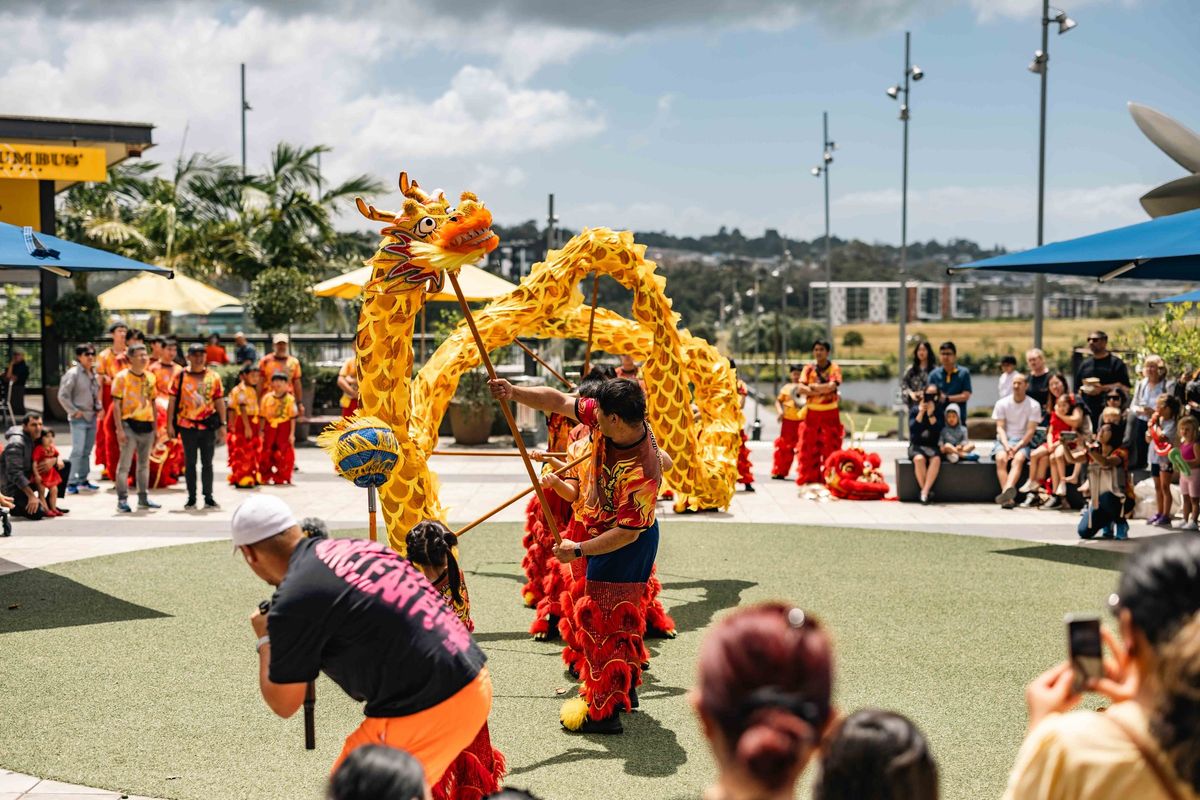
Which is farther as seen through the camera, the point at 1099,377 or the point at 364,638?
the point at 1099,377

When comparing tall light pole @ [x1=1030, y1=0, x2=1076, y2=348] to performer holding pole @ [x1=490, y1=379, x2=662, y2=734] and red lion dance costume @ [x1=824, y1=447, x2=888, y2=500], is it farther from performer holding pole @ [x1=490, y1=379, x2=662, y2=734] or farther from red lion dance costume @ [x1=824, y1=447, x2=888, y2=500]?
performer holding pole @ [x1=490, y1=379, x2=662, y2=734]

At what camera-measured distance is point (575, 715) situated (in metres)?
5.84

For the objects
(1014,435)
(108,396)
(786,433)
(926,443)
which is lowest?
(786,433)

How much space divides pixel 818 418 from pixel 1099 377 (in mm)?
3231

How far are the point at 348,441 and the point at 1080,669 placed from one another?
12.3 feet

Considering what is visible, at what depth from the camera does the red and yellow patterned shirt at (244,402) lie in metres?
14.5

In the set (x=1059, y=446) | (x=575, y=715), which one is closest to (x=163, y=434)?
(x=575, y=715)

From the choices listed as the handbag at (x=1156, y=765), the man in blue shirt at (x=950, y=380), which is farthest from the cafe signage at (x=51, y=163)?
the handbag at (x=1156, y=765)

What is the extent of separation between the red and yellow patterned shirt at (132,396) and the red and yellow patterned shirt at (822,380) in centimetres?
747

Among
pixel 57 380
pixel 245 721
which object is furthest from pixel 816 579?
pixel 57 380

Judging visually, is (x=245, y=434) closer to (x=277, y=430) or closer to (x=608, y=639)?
(x=277, y=430)

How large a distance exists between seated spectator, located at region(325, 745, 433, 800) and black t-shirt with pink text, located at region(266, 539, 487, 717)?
795mm

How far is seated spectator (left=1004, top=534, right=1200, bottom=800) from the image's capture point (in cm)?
204

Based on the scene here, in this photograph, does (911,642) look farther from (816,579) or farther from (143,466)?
(143,466)
